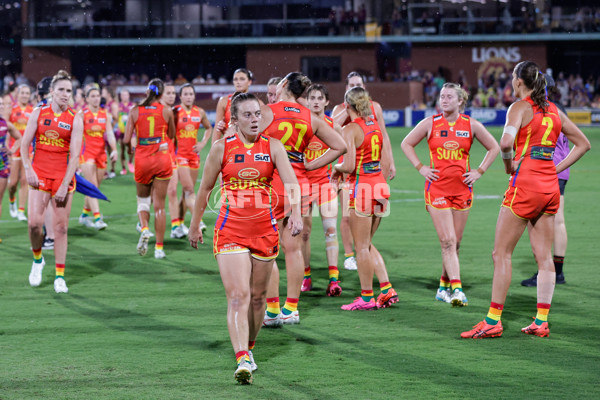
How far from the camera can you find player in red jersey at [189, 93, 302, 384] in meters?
5.59

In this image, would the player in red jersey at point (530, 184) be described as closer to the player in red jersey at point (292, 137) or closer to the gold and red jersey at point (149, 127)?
the player in red jersey at point (292, 137)

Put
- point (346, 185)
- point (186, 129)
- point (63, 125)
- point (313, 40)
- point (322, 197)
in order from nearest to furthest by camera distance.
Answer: point (346, 185), point (322, 197), point (63, 125), point (186, 129), point (313, 40)

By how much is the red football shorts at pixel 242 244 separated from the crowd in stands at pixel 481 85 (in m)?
33.3

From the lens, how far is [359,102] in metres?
7.80

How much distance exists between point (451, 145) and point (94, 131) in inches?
308

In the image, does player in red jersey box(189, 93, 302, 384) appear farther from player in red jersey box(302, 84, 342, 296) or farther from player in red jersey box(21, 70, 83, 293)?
player in red jersey box(21, 70, 83, 293)

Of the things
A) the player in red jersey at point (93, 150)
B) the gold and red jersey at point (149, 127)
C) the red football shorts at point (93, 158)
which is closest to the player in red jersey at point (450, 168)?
the gold and red jersey at point (149, 127)

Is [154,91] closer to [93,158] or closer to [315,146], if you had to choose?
[315,146]

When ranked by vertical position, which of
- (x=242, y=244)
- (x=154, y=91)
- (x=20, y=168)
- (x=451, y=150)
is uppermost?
(x=154, y=91)

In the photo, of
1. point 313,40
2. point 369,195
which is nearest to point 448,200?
point 369,195

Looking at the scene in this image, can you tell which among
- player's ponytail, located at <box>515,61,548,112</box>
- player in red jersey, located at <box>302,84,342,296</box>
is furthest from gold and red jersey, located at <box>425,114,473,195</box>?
player's ponytail, located at <box>515,61,548,112</box>

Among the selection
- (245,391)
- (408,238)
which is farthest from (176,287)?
(408,238)

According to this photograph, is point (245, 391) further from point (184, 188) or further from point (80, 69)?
point (80, 69)

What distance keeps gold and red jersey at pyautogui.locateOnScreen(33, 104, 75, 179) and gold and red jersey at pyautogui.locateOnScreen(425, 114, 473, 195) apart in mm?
4120
